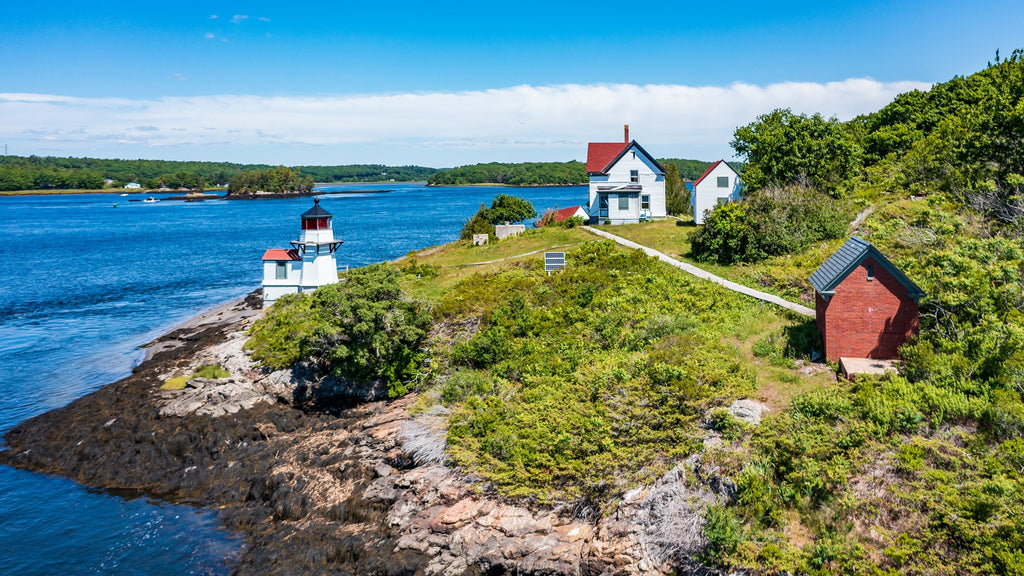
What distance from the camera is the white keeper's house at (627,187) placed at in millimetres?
50594

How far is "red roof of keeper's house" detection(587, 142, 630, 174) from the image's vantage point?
52.4 metres

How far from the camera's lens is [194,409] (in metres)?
28.4

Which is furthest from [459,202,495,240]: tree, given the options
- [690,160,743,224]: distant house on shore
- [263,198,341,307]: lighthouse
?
[690,160,743,224]: distant house on shore

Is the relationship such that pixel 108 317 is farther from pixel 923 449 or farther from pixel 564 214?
pixel 923 449

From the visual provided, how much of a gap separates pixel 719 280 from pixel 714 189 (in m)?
17.1

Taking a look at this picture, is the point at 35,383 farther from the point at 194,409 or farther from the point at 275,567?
the point at 275,567

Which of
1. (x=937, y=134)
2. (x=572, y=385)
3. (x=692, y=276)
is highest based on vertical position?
(x=937, y=134)

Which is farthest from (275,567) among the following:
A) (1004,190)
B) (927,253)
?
(1004,190)

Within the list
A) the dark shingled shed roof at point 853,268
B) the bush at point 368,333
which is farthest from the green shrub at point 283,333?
the dark shingled shed roof at point 853,268

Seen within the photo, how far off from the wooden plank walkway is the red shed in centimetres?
433

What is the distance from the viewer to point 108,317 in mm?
49656

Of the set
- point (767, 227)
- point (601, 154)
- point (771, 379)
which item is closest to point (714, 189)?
point (601, 154)

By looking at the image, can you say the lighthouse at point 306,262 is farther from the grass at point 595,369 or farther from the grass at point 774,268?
the grass at point 774,268

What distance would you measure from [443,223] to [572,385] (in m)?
94.1
